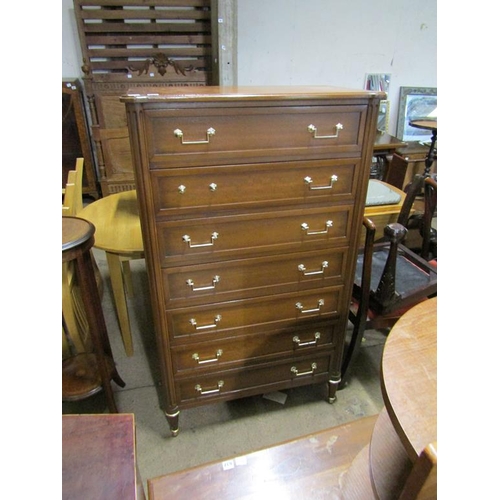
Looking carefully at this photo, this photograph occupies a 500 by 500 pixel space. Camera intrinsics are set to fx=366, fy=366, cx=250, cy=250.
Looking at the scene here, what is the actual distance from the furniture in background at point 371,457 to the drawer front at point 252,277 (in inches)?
16.4

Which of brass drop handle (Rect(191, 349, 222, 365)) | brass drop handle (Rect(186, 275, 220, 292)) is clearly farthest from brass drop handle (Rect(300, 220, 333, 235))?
brass drop handle (Rect(191, 349, 222, 365))

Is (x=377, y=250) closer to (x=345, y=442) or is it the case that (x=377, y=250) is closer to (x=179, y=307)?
(x=345, y=442)

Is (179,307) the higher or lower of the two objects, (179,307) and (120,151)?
the lower

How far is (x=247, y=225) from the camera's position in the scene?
115cm

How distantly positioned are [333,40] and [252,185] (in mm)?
2703

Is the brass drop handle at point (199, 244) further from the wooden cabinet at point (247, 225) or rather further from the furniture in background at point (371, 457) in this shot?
the furniture in background at point (371, 457)

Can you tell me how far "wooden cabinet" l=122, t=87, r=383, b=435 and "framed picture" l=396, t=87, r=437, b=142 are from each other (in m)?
2.90

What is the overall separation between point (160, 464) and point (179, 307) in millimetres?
660

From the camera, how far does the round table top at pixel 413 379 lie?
24.9 inches

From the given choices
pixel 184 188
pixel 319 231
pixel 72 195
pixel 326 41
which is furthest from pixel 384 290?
pixel 326 41

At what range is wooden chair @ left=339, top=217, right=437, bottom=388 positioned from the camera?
1419 mm

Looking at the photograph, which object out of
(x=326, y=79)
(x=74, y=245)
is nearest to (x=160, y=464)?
(x=74, y=245)

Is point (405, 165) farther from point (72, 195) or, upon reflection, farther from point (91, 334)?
point (91, 334)

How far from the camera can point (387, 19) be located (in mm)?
3199
